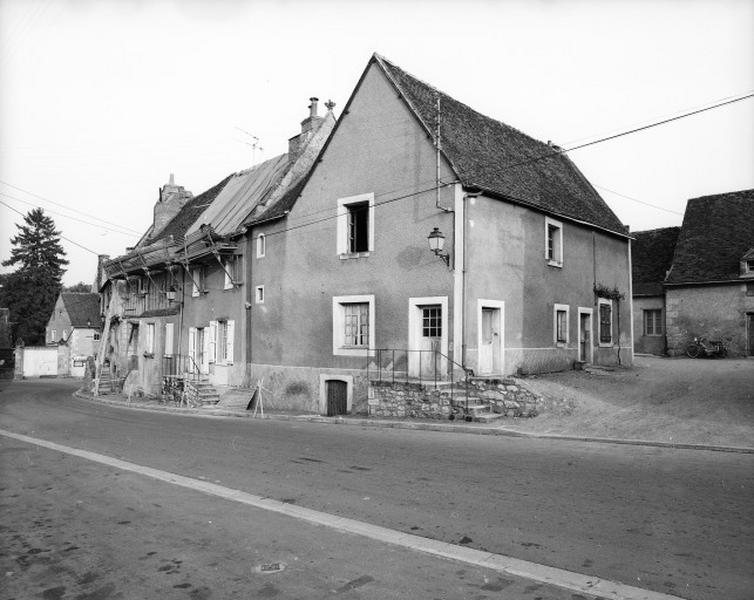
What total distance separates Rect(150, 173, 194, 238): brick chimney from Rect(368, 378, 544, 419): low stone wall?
25501 millimetres

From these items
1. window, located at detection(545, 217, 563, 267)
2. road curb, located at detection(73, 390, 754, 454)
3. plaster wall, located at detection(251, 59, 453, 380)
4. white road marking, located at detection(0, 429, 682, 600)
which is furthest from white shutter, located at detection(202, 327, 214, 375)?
white road marking, located at detection(0, 429, 682, 600)

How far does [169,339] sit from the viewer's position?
1147 inches

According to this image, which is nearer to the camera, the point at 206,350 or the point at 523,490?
the point at 523,490

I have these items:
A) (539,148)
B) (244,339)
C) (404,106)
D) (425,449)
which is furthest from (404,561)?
(539,148)

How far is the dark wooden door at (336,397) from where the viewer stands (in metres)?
18.9

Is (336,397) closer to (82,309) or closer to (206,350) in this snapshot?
(206,350)

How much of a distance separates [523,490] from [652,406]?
8.48 metres

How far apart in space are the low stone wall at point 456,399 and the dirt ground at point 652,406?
53cm

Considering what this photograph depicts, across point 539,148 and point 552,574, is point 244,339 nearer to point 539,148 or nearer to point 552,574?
point 539,148

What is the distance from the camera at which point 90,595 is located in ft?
15.5

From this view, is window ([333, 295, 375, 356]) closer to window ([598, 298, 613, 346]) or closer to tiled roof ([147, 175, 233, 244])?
window ([598, 298, 613, 346])

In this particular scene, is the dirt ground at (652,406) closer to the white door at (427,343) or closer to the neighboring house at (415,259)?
the neighboring house at (415,259)

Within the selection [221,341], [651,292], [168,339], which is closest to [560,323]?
[221,341]

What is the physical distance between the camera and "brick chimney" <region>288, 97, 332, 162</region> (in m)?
24.8
